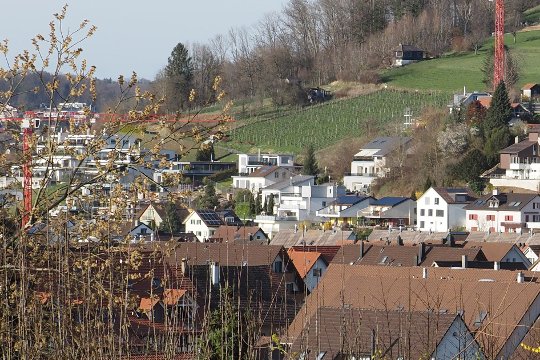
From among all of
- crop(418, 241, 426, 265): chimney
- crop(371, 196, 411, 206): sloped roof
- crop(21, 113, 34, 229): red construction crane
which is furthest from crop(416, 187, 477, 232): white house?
crop(21, 113, 34, 229): red construction crane

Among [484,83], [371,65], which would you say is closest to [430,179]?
[484,83]

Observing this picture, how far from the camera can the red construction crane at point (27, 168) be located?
18.5 feet

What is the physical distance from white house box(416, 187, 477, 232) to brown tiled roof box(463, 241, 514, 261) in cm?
1008

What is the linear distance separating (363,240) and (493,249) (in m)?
2.97

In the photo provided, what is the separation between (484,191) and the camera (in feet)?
134

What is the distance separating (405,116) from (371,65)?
8818mm

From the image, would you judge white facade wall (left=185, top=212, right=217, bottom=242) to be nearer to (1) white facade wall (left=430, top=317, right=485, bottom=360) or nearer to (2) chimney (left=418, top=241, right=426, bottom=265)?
(2) chimney (left=418, top=241, right=426, bottom=265)

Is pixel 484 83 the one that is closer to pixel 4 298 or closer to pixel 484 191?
pixel 484 191

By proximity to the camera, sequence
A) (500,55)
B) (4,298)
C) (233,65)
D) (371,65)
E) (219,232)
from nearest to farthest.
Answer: (4,298), (219,232), (500,55), (371,65), (233,65)

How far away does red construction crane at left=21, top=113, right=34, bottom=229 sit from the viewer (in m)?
5.64

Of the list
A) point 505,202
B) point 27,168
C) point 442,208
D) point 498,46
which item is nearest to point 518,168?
point 505,202

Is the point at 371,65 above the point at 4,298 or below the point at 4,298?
above

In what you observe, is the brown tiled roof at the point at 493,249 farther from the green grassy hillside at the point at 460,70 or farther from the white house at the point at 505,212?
the green grassy hillside at the point at 460,70

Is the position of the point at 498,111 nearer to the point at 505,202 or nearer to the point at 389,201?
the point at 389,201
